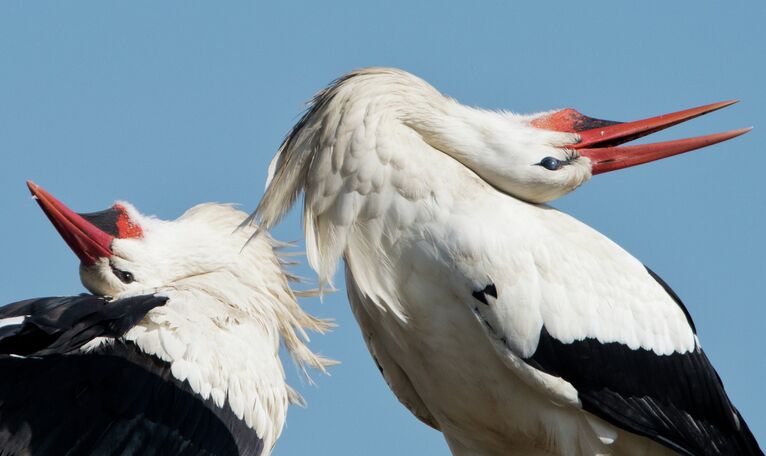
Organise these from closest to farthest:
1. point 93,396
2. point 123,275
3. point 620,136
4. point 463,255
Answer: point 463,255 → point 93,396 → point 620,136 → point 123,275

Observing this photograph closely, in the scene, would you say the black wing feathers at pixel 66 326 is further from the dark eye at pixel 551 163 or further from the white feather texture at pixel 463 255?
the dark eye at pixel 551 163

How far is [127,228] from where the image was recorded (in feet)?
29.7

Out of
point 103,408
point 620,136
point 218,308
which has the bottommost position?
point 103,408

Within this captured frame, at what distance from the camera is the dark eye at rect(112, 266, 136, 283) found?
8930mm

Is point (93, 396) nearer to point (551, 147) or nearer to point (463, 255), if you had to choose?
point (463, 255)

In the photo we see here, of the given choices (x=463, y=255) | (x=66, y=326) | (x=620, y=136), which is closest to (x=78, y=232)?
(x=66, y=326)

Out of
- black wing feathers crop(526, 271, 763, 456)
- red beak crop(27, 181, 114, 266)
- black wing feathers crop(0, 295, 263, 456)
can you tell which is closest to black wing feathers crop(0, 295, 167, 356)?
black wing feathers crop(0, 295, 263, 456)

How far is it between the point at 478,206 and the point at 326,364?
1940mm

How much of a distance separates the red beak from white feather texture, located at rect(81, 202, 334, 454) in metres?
0.06

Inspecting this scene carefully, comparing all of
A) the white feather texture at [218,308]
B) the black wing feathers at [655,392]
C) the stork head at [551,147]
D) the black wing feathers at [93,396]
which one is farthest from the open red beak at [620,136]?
the black wing feathers at [93,396]

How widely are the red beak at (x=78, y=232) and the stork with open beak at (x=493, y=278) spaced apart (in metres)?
1.13

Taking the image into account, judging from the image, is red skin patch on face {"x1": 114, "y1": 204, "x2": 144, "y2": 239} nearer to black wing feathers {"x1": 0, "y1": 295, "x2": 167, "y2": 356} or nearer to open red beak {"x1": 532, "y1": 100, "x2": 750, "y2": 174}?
black wing feathers {"x1": 0, "y1": 295, "x2": 167, "y2": 356}

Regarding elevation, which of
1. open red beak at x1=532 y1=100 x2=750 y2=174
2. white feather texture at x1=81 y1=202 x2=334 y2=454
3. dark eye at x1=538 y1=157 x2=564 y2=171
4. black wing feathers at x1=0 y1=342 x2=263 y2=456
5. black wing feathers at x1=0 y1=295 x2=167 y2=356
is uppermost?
open red beak at x1=532 y1=100 x2=750 y2=174

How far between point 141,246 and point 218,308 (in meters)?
0.65
